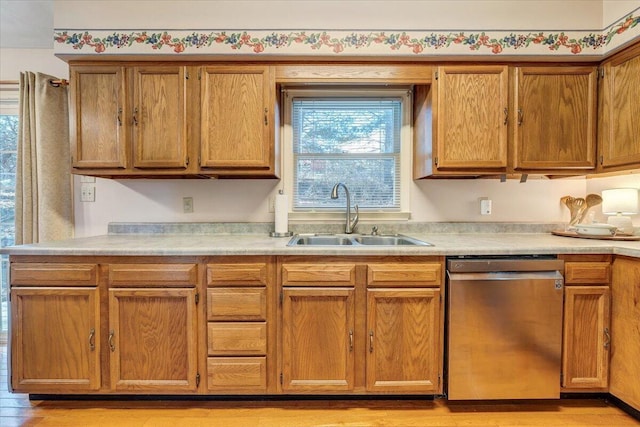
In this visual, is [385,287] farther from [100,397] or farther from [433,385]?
[100,397]

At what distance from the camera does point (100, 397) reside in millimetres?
1806

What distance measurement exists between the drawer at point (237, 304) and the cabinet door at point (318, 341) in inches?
5.4

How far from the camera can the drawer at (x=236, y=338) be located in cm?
169

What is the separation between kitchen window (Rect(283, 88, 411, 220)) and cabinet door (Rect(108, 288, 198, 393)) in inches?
39.2

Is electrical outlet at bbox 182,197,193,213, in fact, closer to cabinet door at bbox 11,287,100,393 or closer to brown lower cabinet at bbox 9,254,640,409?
brown lower cabinet at bbox 9,254,640,409

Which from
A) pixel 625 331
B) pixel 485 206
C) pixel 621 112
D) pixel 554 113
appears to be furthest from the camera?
pixel 485 206

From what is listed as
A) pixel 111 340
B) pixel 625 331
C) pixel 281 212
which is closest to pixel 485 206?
pixel 625 331

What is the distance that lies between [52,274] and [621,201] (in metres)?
3.33

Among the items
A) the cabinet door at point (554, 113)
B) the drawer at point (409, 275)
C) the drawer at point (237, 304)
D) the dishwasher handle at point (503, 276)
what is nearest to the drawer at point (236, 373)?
the drawer at point (237, 304)

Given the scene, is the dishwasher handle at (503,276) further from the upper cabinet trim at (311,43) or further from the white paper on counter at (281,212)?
the upper cabinet trim at (311,43)

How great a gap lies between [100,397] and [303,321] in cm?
123

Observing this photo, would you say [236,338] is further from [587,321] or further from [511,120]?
[511,120]

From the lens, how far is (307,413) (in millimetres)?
1702

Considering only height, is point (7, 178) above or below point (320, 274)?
above
